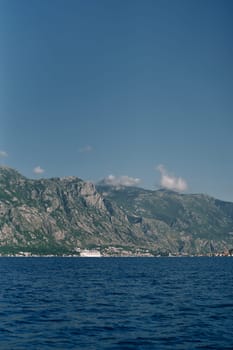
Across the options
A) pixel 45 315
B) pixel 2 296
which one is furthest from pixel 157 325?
pixel 2 296

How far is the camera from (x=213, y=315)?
213 ft

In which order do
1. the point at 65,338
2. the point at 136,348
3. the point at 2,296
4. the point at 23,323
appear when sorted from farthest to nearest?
1. the point at 2,296
2. the point at 23,323
3. the point at 65,338
4. the point at 136,348

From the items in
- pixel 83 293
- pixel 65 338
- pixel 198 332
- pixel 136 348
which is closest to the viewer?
pixel 136 348

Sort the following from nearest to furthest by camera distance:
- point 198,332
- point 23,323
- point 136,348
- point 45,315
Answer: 1. point 136,348
2. point 198,332
3. point 23,323
4. point 45,315

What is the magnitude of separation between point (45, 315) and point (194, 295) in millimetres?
40715

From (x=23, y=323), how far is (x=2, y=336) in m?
8.05

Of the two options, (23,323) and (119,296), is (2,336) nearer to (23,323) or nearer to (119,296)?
(23,323)

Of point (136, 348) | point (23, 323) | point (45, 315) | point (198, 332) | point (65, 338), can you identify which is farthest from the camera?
point (45, 315)

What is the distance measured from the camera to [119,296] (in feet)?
294

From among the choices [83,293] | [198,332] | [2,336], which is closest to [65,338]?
[2,336]

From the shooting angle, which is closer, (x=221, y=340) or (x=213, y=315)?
(x=221, y=340)

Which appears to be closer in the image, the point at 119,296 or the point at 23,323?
the point at 23,323

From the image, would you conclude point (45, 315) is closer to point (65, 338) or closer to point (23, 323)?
point (23, 323)

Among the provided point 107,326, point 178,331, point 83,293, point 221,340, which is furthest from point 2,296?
point 221,340
